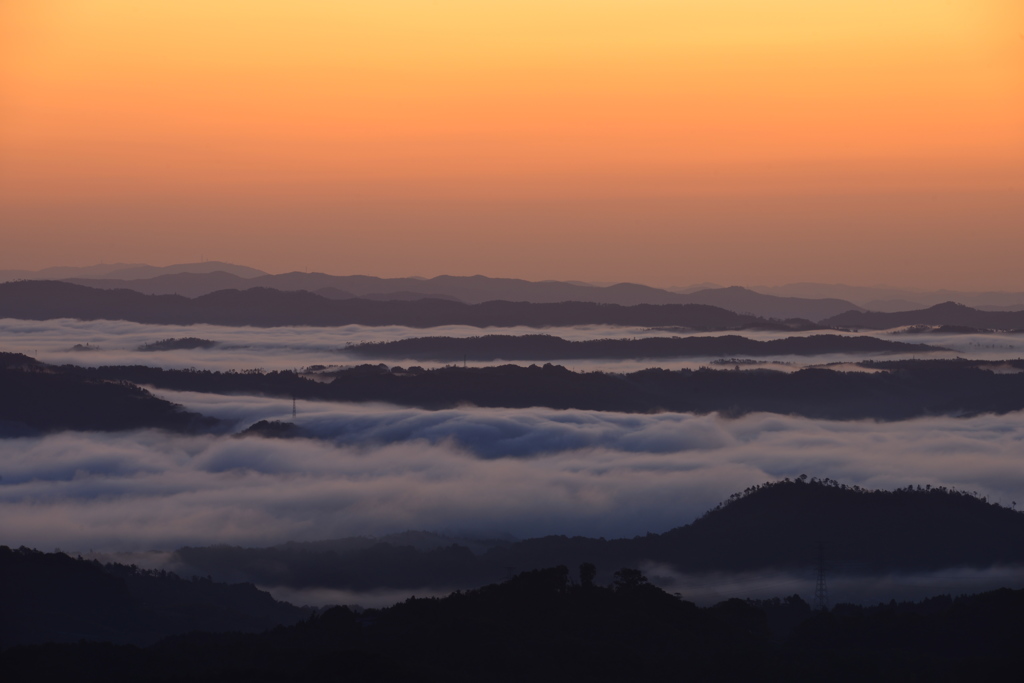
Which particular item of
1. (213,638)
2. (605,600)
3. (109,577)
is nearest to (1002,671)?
(605,600)

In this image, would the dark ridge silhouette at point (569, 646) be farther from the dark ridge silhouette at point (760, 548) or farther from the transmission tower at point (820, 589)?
the dark ridge silhouette at point (760, 548)

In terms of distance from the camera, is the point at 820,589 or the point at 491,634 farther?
the point at 820,589

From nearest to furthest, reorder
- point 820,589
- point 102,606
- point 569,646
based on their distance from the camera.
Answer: point 569,646
point 820,589
point 102,606

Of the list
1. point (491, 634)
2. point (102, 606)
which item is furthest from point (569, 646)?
point (102, 606)

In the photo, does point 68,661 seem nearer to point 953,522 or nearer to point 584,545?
point 584,545

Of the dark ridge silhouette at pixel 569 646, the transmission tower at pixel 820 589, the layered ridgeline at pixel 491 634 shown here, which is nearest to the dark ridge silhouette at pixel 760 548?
the transmission tower at pixel 820 589

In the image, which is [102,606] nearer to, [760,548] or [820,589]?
[820,589]
